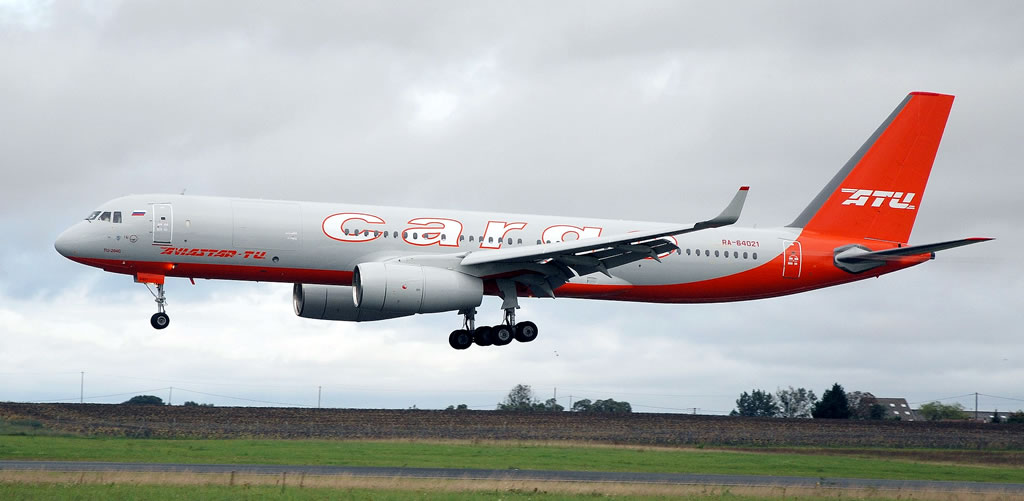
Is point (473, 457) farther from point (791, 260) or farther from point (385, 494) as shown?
point (791, 260)

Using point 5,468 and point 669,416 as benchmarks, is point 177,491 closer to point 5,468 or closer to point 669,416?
point 5,468

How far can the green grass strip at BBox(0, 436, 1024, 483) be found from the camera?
38.9m

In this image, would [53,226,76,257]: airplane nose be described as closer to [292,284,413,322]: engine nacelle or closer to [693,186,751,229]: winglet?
[292,284,413,322]: engine nacelle

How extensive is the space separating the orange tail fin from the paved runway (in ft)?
43.4

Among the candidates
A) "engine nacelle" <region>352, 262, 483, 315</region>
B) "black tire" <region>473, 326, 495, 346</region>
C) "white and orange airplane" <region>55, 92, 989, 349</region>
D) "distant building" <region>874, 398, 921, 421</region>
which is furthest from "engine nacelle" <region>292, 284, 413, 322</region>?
"distant building" <region>874, 398, 921, 421</region>

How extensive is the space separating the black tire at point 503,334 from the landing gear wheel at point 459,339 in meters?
0.93

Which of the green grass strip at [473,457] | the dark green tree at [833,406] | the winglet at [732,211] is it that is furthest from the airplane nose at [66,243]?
the dark green tree at [833,406]

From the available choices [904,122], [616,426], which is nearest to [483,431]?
[616,426]

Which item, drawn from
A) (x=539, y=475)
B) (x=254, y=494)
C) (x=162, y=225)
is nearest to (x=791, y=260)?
(x=539, y=475)

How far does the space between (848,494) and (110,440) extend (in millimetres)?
25718

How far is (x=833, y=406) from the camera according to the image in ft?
228

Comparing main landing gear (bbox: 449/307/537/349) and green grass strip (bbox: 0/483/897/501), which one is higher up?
main landing gear (bbox: 449/307/537/349)

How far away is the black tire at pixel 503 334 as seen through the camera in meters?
43.4

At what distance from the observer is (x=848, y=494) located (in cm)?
3344
